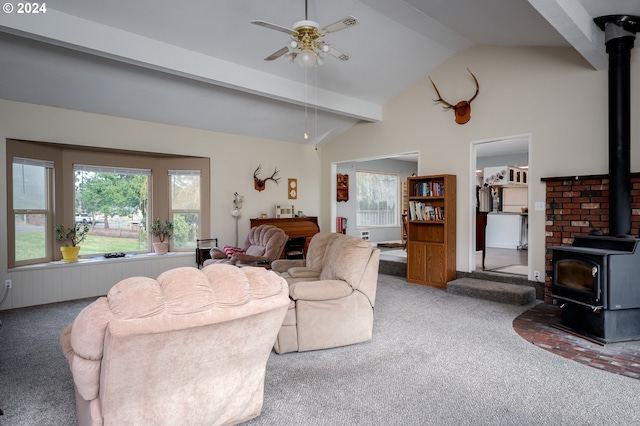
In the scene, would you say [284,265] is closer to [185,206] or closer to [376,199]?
[185,206]

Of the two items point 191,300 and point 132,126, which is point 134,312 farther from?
point 132,126

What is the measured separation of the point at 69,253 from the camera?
198 inches

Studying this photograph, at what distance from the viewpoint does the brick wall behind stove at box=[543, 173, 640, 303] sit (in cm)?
401

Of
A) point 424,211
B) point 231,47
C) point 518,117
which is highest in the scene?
point 231,47

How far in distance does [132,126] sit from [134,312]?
15.8ft

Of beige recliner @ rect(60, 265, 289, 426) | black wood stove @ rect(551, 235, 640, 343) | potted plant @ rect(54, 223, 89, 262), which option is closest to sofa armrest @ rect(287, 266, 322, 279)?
beige recliner @ rect(60, 265, 289, 426)

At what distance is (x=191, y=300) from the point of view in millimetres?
1509

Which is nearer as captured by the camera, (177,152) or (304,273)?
(304,273)

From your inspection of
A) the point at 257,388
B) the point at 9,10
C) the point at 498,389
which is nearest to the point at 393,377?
the point at 498,389

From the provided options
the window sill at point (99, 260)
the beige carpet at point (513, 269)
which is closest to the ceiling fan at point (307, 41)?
the window sill at point (99, 260)

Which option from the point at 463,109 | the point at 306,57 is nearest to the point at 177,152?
the point at 306,57

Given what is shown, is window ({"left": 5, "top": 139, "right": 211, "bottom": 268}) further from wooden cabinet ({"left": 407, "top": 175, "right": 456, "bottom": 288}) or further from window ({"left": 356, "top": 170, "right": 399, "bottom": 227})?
window ({"left": 356, "top": 170, "right": 399, "bottom": 227})

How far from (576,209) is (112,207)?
21.3ft

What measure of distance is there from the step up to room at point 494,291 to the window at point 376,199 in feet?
15.9
